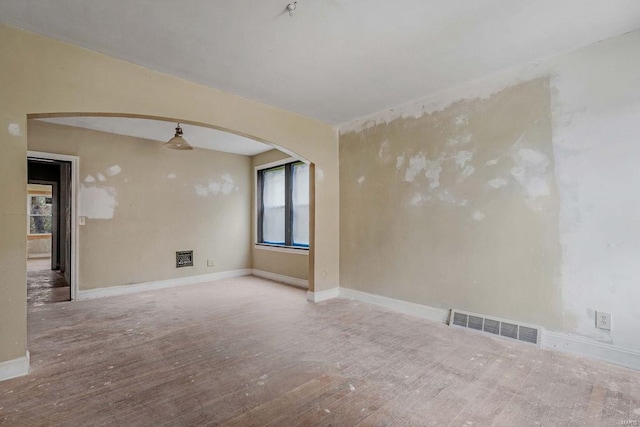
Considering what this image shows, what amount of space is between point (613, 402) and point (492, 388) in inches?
27.3

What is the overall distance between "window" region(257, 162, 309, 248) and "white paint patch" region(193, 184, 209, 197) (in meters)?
1.06

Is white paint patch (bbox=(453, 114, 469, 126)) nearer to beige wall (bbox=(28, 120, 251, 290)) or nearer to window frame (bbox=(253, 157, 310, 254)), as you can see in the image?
window frame (bbox=(253, 157, 310, 254))

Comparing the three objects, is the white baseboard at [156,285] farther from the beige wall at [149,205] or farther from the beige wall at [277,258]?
the beige wall at [277,258]

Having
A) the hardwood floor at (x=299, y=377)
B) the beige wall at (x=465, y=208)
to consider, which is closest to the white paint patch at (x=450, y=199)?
the beige wall at (x=465, y=208)

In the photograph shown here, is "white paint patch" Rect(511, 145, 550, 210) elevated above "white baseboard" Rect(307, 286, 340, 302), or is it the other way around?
"white paint patch" Rect(511, 145, 550, 210)

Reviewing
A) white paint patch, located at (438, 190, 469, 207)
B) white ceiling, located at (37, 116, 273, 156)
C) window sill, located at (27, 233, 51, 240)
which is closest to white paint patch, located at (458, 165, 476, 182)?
white paint patch, located at (438, 190, 469, 207)

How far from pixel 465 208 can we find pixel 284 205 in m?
3.34

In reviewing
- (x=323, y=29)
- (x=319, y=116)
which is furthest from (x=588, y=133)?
(x=319, y=116)

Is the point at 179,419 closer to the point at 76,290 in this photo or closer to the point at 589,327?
the point at 589,327

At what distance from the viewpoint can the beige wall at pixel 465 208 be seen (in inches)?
107

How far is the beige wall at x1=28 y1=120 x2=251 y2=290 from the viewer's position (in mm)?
4469

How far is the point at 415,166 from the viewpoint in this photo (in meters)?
3.64

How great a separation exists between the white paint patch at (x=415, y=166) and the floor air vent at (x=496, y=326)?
1.64 meters

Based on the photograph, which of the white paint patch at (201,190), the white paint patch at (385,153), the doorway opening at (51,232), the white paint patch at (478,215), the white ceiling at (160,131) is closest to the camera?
the white paint patch at (478,215)
